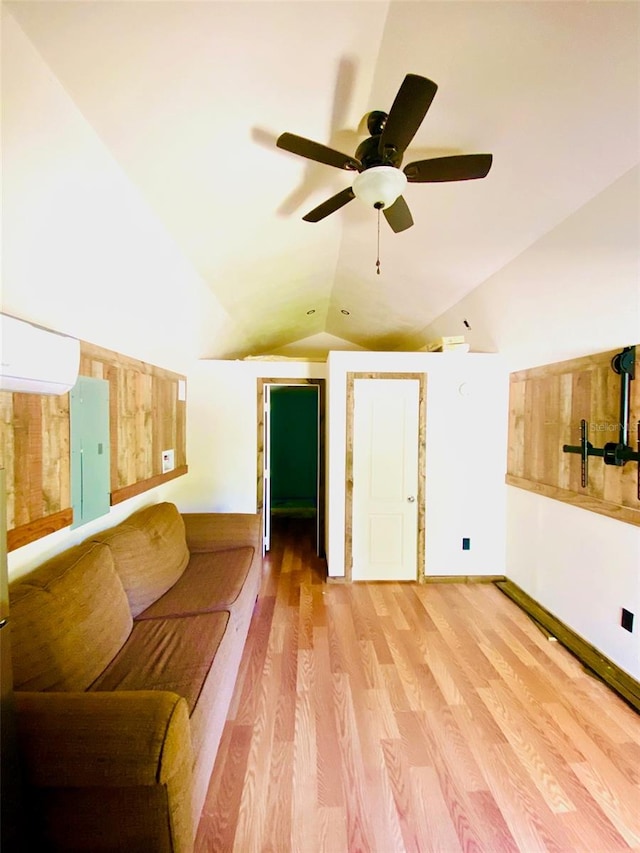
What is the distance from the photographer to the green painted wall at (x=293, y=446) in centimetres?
588

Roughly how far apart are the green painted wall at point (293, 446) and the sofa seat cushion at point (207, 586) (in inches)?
125

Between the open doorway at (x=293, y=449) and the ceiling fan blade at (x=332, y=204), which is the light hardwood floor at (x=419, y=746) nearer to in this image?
the ceiling fan blade at (x=332, y=204)

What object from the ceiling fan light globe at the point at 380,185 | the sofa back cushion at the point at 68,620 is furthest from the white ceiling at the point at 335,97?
the sofa back cushion at the point at 68,620

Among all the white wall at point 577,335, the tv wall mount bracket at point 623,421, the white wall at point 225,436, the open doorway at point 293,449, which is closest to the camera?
the white wall at point 577,335

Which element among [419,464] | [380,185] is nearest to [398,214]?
[380,185]

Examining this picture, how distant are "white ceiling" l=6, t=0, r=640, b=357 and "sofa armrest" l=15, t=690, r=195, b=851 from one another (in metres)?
1.96

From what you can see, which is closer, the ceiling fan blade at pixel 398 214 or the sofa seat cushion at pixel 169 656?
the sofa seat cushion at pixel 169 656

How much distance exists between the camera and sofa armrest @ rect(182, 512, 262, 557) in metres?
2.75

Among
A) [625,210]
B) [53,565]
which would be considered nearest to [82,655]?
[53,565]

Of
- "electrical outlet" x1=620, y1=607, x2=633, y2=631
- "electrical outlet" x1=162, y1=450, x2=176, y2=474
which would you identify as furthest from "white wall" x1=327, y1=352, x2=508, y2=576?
"electrical outlet" x1=162, y1=450, x2=176, y2=474

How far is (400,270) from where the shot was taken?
2797 mm

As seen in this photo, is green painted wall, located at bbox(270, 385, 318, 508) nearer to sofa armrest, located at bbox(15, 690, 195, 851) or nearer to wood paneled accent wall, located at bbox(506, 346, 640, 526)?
wood paneled accent wall, located at bbox(506, 346, 640, 526)

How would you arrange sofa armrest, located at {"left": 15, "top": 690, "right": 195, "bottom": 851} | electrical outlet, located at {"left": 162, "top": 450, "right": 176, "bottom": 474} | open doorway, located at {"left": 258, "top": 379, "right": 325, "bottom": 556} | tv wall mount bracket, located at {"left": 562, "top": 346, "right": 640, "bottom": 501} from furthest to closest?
open doorway, located at {"left": 258, "top": 379, "right": 325, "bottom": 556} < electrical outlet, located at {"left": 162, "top": 450, "right": 176, "bottom": 474} < tv wall mount bracket, located at {"left": 562, "top": 346, "right": 640, "bottom": 501} < sofa armrest, located at {"left": 15, "top": 690, "right": 195, "bottom": 851}

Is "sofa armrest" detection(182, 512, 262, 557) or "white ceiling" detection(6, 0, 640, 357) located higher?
"white ceiling" detection(6, 0, 640, 357)
